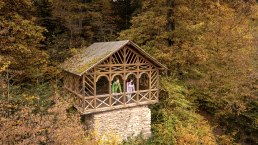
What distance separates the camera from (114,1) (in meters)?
26.9

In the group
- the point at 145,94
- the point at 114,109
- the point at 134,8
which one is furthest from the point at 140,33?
the point at 134,8

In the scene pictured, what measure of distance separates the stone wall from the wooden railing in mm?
→ 357

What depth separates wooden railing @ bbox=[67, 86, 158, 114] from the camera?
41.3 feet

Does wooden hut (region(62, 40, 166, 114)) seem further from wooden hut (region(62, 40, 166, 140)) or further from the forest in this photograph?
the forest

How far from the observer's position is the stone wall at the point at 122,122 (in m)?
13.0

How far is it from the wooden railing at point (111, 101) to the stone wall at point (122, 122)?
357 millimetres

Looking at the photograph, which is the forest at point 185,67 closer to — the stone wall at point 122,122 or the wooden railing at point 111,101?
the stone wall at point 122,122

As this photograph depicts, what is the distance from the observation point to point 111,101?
44.4ft

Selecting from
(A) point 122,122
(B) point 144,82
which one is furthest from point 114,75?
(B) point 144,82

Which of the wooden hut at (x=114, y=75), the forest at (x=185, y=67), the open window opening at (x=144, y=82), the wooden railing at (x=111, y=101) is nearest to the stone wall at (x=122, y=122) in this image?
the wooden hut at (x=114, y=75)

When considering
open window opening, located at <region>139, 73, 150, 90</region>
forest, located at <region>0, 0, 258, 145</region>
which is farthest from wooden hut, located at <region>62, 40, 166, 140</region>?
open window opening, located at <region>139, 73, 150, 90</region>

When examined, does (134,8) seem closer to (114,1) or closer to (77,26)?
(114,1)

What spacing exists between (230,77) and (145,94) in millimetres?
5887

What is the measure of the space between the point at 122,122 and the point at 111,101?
4.57 feet
